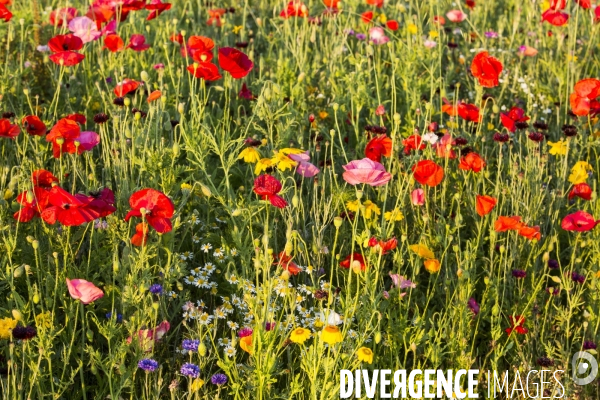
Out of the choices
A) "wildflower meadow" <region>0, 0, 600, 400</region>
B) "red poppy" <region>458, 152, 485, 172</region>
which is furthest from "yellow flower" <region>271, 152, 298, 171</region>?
"red poppy" <region>458, 152, 485, 172</region>

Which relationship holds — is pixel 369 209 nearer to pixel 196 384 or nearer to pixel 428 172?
pixel 428 172

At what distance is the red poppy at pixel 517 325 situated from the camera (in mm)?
2599

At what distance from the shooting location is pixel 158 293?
8.17 ft

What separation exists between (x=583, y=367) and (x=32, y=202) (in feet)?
5.86

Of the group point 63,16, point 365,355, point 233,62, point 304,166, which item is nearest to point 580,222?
point 304,166

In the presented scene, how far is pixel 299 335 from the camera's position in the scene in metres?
2.26

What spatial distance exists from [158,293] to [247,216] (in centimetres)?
41

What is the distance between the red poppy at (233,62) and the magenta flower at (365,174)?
702 mm

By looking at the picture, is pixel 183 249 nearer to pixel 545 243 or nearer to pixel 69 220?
pixel 69 220

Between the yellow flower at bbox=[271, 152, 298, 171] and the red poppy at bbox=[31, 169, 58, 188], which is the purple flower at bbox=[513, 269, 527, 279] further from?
the red poppy at bbox=[31, 169, 58, 188]

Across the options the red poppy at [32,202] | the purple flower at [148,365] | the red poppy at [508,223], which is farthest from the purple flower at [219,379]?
the red poppy at [508,223]

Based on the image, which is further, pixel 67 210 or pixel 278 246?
pixel 278 246

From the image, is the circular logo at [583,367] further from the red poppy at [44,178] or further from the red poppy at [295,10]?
the red poppy at [295,10]

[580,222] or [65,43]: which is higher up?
[65,43]
